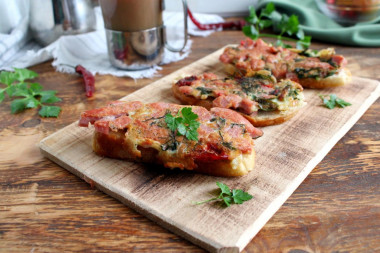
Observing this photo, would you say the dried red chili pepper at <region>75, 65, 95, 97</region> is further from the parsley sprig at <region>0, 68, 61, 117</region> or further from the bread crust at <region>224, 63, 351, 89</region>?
the bread crust at <region>224, 63, 351, 89</region>

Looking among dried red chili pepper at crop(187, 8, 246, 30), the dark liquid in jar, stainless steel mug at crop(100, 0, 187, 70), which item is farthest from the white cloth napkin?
dried red chili pepper at crop(187, 8, 246, 30)

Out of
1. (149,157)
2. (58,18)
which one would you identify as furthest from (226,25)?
(149,157)

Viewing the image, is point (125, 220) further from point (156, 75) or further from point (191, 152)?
point (156, 75)

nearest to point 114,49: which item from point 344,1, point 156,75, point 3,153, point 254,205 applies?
point 156,75

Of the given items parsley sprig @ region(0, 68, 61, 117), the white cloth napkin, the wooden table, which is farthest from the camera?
the white cloth napkin

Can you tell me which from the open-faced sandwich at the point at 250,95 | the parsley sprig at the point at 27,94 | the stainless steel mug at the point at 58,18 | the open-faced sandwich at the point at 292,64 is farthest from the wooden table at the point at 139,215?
the stainless steel mug at the point at 58,18

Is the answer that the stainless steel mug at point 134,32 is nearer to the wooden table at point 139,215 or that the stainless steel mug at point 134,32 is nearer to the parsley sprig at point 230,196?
the wooden table at point 139,215

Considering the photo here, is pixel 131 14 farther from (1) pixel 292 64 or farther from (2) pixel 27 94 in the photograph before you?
(1) pixel 292 64
